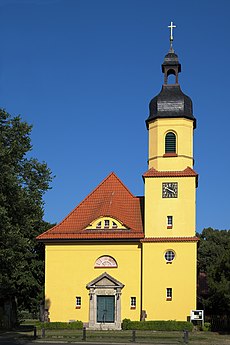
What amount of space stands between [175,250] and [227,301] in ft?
22.0

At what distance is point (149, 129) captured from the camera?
45.2 meters

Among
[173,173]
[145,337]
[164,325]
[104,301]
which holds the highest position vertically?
[173,173]

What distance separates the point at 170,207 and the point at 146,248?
3.21 metres

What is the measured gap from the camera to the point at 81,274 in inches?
1724

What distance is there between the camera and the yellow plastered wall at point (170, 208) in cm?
4303

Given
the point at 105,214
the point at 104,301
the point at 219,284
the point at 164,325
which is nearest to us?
the point at 219,284

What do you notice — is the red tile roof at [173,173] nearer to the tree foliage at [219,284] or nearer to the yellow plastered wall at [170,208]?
the yellow plastered wall at [170,208]

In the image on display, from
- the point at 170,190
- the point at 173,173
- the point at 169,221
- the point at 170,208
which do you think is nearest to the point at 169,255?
the point at 169,221

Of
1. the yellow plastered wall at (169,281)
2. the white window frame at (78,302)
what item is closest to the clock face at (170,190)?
the yellow plastered wall at (169,281)

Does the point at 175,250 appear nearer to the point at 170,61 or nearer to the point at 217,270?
the point at 217,270

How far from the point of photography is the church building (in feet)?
139

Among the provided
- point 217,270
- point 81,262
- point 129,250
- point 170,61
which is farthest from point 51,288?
point 170,61

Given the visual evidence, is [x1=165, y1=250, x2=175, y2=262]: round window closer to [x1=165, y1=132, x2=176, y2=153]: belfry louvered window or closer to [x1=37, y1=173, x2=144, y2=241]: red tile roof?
[x1=37, y1=173, x2=144, y2=241]: red tile roof

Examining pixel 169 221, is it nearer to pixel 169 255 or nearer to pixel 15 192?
pixel 169 255
